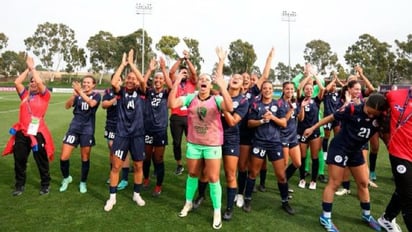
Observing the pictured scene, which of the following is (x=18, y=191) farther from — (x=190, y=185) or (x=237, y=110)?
(x=237, y=110)

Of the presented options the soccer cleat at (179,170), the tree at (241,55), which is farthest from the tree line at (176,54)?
the soccer cleat at (179,170)

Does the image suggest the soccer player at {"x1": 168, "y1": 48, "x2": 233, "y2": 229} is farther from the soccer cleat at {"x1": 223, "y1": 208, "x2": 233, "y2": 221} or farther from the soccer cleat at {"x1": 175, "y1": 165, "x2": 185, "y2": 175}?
the soccer cleat at {"x1": 175, "y1": 165, "x2": 185, "y2": 175}

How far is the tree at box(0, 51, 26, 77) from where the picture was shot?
7019 cm

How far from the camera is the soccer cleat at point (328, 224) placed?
438cm

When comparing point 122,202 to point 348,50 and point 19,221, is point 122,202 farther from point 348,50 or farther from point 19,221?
point 348,50

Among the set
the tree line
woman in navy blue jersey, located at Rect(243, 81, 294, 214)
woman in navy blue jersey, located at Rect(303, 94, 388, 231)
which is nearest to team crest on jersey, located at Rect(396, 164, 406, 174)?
woman in navy blue jersey, located at Rect(303, 94, 388, 231)

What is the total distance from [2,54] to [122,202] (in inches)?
3057

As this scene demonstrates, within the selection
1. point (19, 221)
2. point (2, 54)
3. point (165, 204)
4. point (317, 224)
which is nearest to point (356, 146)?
point (317, 224)

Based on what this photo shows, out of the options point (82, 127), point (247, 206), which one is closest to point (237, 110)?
point (247, 206)

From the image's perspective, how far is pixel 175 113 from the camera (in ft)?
22.9

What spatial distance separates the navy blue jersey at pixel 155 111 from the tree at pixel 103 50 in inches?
2209

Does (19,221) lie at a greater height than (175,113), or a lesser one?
lesser

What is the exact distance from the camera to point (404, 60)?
5156 centimetres

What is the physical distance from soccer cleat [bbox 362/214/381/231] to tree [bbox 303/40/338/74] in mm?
58724
